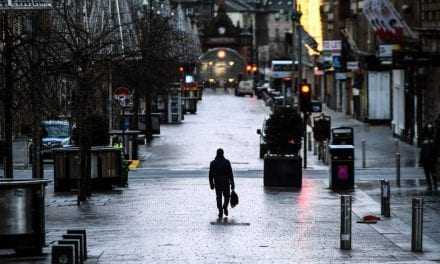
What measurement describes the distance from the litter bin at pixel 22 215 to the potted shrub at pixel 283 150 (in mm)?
15442

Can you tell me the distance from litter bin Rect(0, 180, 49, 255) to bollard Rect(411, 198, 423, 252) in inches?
238

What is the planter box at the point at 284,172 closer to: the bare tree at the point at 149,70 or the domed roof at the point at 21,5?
the domed roof at the point at 21,5

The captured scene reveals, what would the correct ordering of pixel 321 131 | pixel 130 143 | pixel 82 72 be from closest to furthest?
pixel 82 72 → pixel 130 143 → pixel 321 131

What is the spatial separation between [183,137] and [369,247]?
44.4m

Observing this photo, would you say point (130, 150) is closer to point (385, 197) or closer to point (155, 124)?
point (155, 124)

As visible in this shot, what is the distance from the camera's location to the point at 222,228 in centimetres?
2586

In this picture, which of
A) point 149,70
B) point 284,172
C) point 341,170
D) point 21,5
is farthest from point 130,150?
point 21,5

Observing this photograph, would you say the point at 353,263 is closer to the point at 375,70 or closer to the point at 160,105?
the point at 375,70

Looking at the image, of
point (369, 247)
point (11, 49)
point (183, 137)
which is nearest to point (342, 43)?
point (183, 137)

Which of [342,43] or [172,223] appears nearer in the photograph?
[172,223]

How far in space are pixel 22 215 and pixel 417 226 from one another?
640 centimetres

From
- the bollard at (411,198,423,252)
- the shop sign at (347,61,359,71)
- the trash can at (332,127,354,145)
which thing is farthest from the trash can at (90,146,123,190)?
the shop sign at (347,61,359,71)

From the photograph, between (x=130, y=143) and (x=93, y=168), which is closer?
(x=93, y=168)

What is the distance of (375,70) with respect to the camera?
2950 inches
